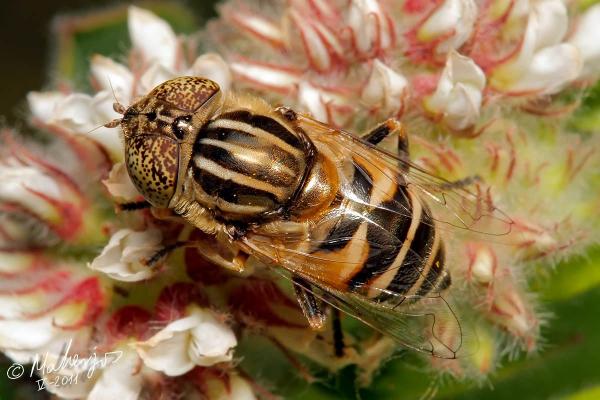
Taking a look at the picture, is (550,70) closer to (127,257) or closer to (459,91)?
(459,91)

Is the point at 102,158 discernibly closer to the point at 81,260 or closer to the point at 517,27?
the point at 81,260

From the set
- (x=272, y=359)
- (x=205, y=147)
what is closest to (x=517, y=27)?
(x=205, y=147)

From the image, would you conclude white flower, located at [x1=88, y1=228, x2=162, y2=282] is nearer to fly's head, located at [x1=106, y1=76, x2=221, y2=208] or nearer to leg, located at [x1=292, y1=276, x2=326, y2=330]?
fly's head, located at [x1=106, y1=76, x2=221, y2=208]

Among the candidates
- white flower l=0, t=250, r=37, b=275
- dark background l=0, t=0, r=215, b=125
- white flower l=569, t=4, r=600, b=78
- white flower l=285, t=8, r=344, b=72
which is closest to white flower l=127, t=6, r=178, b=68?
white flower l=285, t=8, r=344, b=72

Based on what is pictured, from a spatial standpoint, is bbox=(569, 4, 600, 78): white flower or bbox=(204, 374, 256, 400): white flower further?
bbox=(569, 4, 600, 78): white flower

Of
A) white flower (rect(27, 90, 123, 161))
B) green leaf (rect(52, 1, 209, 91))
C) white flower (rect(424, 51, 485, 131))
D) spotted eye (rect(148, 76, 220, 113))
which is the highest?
white flower (rect(424, 51, 485, 131))

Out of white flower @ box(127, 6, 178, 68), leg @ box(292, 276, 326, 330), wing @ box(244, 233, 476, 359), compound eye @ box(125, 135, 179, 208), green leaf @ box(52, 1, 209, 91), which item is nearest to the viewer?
compound eye @ box(125, 135, 179, 208)
